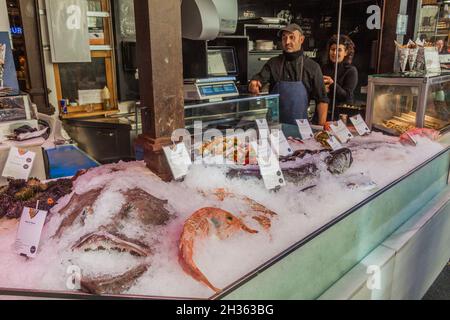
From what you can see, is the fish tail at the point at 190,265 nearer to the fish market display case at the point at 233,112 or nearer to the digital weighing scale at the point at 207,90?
the fish market display case at the point at 233,112

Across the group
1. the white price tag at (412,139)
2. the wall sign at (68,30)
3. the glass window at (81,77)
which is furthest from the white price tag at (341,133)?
the glass window at (81,77)

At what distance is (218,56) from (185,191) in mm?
4024

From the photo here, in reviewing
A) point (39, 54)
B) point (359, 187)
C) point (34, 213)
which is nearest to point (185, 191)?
point (34, 213)

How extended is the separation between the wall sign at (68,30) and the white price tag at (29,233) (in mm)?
4101

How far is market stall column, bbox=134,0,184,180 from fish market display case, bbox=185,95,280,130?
4.49ft

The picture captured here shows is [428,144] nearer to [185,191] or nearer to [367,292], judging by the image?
[367,292]

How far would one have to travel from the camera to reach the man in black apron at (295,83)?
3.75 meters

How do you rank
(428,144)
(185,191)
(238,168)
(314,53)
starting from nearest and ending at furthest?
(185,191), (238,168), (428,144), (314,53)

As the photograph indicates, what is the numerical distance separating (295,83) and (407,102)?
106 cm

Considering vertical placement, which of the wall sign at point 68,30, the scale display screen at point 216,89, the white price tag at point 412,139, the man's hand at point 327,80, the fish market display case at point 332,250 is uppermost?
the wall sign at point 68,30

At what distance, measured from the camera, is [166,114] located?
1713 mm

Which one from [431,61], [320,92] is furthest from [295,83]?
[431,61]

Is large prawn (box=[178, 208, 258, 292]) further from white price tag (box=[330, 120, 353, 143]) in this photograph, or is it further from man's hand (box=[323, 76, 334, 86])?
man's hand (box=[323, 76, 334, 86])
